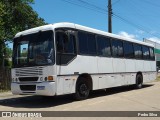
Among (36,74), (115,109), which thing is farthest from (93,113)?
(36,74)

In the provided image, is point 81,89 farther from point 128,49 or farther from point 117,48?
point 128,49

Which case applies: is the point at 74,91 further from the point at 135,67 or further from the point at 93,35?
the point at 135,67

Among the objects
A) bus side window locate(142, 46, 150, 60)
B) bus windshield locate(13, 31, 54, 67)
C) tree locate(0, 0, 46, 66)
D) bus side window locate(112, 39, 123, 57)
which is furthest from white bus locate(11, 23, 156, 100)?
tree locate(0, 0, 46, 66)

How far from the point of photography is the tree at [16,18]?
2302 centimetres

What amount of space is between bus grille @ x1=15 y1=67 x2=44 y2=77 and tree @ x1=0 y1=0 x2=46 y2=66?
9.76 meters

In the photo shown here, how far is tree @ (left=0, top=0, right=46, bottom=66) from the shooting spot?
23016 millimetres

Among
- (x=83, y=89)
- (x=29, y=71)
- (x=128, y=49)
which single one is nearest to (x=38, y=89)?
(x=29, y=71)

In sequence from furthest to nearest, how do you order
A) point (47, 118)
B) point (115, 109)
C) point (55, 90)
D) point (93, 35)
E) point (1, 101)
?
point (93, 35) → point (1, 101) → point (55, 90) → point (115, 109) → point (47, 118)

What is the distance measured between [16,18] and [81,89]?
13.0m

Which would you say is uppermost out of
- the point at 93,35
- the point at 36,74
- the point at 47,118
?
the point at 93,35

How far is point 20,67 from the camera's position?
12.9 metres

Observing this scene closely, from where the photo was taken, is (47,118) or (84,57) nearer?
(47,118)

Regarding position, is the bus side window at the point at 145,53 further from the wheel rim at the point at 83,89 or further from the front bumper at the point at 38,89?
the front bumper at the point at 38,89

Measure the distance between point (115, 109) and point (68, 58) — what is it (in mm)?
3169
